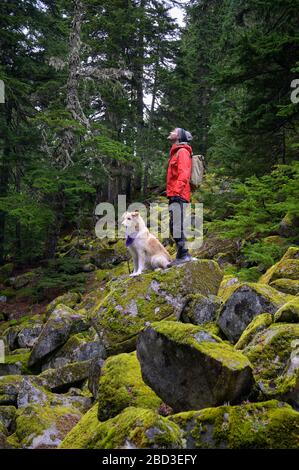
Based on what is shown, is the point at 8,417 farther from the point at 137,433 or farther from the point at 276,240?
the point at 276,240

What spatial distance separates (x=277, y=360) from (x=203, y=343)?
787 millimetres

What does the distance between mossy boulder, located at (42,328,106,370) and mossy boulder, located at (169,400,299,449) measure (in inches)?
258

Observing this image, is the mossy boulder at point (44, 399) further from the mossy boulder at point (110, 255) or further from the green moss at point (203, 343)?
the mossy boulder at point (110, 255)

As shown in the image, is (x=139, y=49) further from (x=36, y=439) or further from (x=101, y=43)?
(x=36, y=439)

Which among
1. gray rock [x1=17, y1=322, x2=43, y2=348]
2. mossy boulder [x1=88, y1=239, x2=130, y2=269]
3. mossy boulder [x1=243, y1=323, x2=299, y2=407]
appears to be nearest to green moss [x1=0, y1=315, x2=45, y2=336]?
gray rock [x1=17, y1=322, x2=43, y2=348]

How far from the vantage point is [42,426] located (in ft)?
20.7

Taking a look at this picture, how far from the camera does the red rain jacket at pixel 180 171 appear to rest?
7242mm

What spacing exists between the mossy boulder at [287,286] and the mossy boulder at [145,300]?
1198 millimetres

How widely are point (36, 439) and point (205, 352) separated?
322 cm

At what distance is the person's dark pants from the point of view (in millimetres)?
7371

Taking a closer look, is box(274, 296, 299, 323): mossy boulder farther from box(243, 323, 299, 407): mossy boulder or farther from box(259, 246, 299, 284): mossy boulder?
box(259, 246, 299, 284): mossy boulder

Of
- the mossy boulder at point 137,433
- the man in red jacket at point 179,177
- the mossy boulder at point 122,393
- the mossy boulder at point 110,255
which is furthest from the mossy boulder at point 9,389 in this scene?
the mossy boulder at point 110,255

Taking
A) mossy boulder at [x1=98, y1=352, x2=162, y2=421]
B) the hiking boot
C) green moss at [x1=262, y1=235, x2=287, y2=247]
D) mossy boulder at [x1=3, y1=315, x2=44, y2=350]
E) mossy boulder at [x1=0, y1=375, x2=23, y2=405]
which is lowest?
mossy boulder at [x1=3, y1=315, x2=44, y2=350]

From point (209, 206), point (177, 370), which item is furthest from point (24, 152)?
point (177, 370)
